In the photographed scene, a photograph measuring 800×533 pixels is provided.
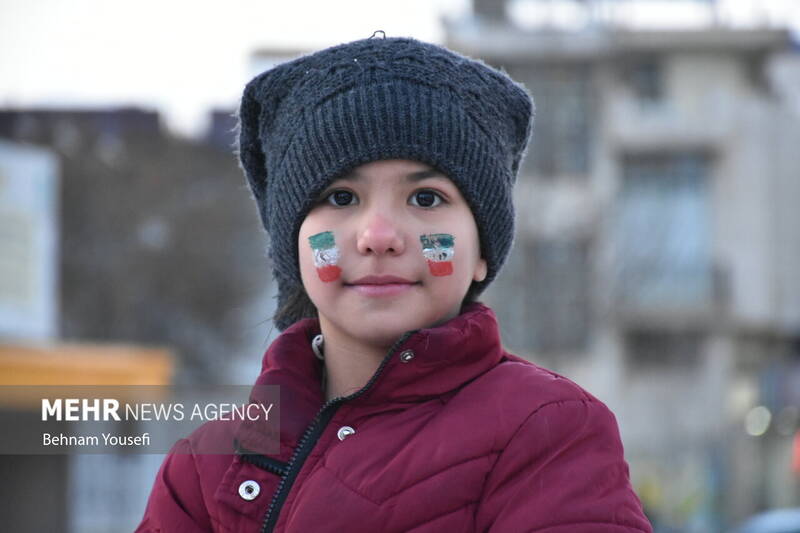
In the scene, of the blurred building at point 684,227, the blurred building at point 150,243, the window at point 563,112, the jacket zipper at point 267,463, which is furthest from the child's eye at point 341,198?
the blurred building at point 684,227

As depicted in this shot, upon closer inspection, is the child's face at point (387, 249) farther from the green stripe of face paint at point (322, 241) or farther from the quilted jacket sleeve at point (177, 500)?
the quilted jacket sleeve at point (177, 500)

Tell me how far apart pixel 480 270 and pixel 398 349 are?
0.30 m

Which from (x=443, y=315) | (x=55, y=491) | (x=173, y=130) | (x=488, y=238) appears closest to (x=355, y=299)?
(x=443, y=315)

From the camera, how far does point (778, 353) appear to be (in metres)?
25.7

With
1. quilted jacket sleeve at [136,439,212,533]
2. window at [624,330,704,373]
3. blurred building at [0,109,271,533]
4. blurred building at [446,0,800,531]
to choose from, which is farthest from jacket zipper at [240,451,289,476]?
window at [624,330,704,373]

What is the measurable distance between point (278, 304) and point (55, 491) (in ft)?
32.0

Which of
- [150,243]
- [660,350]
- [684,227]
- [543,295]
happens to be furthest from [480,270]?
[684,227]

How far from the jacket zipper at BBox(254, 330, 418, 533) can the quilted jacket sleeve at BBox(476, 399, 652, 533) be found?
24 centimetres

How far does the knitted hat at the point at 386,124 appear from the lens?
188cm

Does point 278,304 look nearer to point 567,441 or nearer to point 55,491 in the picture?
point 567,441

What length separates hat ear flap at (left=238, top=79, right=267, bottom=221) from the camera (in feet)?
7.01

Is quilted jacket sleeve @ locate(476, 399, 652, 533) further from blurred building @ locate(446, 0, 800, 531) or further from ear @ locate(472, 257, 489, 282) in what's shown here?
blurred building @ locate(446, 0, 800, 531)

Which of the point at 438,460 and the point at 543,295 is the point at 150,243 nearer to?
the point at 543,295

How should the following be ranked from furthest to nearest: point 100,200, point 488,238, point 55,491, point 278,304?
point 100,200, point 55,491, point 278,304, point 488,238
